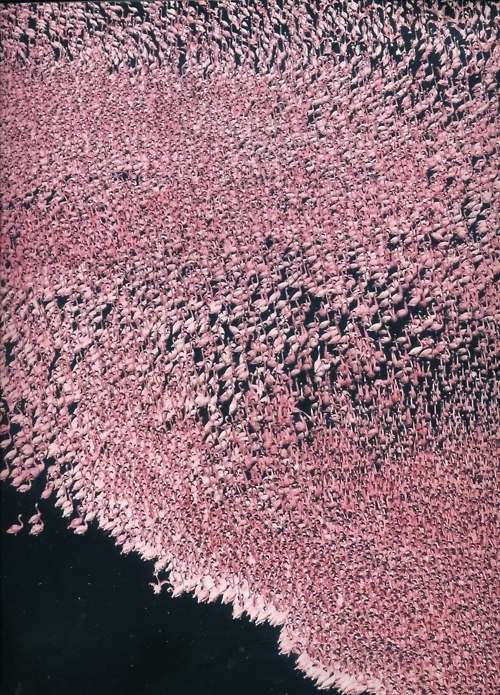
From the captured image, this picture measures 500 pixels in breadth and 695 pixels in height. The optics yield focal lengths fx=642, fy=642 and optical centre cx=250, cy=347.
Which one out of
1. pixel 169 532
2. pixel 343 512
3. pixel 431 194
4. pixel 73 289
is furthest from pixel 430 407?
pixel 73 289

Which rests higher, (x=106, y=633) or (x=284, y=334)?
(x=284, y=334)

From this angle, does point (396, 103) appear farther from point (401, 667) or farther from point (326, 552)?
point (401, 667)

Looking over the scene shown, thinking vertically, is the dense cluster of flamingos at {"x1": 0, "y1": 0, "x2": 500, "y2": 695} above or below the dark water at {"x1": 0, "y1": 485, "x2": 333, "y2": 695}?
above

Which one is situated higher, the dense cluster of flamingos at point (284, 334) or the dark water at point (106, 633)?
the dense cluster of flamingos at point (284, 334)
